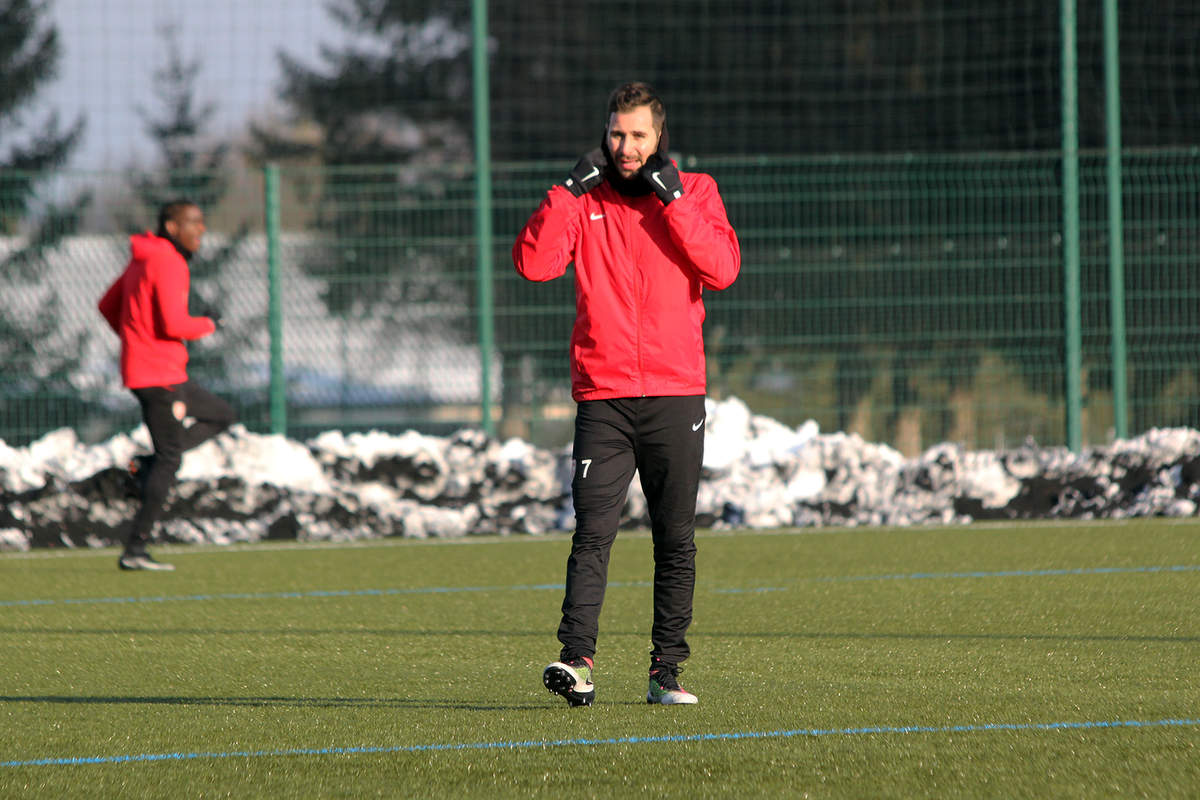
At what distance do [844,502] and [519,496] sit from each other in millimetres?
1991

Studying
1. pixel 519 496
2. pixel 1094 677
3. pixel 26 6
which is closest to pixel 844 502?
pixel 519 496

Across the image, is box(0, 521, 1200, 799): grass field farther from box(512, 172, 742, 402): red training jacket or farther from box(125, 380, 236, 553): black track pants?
box(512, 172, 742, 402): red training jacket

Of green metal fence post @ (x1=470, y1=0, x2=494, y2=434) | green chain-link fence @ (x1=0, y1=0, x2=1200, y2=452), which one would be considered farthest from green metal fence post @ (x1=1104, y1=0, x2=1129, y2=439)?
green metal fence post @ (x1=470, y1=0, x2=494, y2=434)

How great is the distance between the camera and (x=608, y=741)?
392cm

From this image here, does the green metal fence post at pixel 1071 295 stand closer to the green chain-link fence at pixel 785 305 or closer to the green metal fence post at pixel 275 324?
the green chain-link fence at pixel 785 305

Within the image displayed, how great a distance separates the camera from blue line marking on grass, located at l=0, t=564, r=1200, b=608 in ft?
23.5

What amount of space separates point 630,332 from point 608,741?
3.68 feet

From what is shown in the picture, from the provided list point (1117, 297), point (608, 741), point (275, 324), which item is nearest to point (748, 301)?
point (1117, 297)

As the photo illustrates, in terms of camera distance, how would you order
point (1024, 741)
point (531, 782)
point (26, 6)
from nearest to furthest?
point (531, 782)
point (1024, 741)
point (26, 6)

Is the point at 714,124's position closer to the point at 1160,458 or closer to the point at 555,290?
the point at 555,290

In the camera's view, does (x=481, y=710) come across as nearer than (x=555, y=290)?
Yes

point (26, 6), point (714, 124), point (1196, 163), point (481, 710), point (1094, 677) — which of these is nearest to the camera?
point (481, 710)

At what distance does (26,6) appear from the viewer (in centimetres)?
1675

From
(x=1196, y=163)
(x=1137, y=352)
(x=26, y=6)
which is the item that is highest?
(x=26, y=6)
